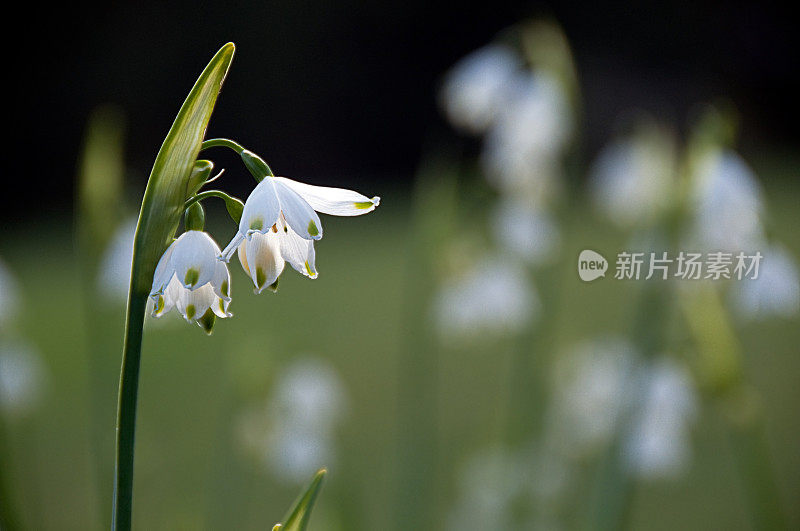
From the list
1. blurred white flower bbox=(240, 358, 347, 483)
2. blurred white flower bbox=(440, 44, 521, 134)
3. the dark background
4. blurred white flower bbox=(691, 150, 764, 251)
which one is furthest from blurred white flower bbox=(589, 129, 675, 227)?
the dark background

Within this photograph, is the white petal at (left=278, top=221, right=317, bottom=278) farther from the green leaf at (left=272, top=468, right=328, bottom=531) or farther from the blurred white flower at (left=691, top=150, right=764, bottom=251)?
the blurred white flower at (left=691, top=150, right=764, bottom=251)

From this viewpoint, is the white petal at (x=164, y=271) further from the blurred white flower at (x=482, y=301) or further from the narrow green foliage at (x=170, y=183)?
the blurred white flower at (x=482, y=301)

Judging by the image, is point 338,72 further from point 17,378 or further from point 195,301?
point 195,301

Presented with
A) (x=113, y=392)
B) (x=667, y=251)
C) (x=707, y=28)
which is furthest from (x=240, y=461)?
(x=707, y=28)

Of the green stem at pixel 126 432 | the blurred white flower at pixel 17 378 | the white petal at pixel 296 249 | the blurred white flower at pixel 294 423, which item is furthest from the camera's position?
the blurred white flower at pixel 17 378

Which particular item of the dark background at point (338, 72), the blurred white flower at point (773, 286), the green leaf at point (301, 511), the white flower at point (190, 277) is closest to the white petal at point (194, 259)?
the white flower at point (190, 277)

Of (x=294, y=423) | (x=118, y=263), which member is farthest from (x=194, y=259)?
(x=294, y=423)
